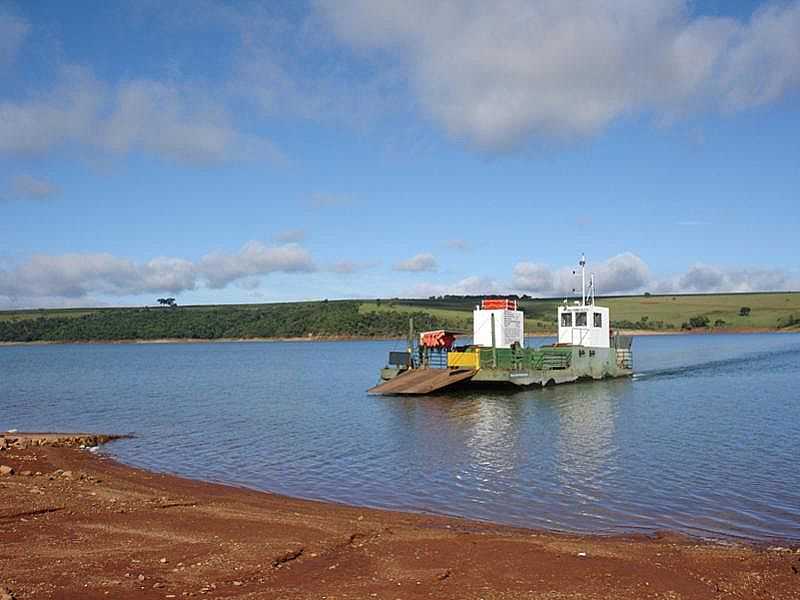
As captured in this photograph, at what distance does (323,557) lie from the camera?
35.2ft

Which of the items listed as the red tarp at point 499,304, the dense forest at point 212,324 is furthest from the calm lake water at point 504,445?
the dense forest at point 212,324

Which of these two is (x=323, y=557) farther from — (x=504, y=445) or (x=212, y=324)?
(x=212, y=324)

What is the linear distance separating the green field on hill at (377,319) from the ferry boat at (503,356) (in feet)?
244

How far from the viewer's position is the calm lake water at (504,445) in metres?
15.8

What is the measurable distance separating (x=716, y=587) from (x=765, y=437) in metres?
16.9

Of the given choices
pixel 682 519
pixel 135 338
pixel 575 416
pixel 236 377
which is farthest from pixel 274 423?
pixel 135 338

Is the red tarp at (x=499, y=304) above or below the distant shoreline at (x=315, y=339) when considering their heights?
above

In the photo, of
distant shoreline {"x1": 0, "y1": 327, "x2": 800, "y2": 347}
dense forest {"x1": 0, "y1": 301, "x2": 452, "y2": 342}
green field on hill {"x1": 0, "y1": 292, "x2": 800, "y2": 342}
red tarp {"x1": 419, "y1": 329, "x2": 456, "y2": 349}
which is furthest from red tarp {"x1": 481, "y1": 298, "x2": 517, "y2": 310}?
→ dense forest {"x1": 0, "y1": 301, "x2": 452, "y2": 342}

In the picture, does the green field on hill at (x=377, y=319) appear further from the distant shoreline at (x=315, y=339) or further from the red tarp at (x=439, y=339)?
the red tarp at (x=439, y=339)

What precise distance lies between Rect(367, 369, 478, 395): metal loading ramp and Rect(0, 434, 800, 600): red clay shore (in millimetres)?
22461

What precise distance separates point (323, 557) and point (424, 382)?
27662 mm

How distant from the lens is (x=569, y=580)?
384 inches

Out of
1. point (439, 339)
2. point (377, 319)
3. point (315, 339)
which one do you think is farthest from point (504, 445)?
point (315, 339)

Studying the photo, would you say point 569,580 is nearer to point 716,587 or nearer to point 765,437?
point 716,587
